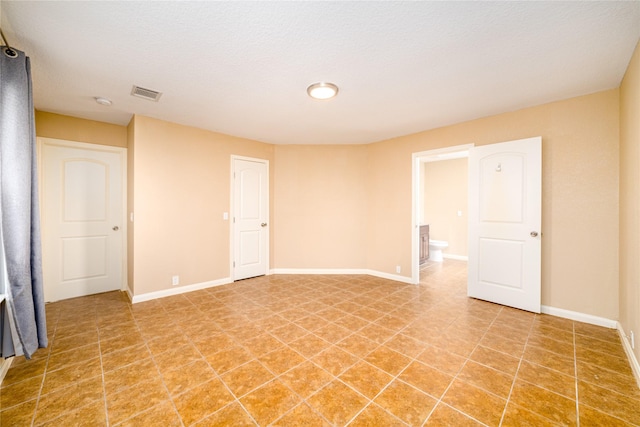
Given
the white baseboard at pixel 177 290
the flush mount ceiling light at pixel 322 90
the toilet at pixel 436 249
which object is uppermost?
the flush mount ceiling light at pixel 322 90

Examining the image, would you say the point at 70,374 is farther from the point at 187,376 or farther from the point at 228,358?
the point at 228,358

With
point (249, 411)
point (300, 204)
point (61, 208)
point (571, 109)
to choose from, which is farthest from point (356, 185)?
point (61, 208)

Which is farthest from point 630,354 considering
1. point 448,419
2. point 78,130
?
point 78,130

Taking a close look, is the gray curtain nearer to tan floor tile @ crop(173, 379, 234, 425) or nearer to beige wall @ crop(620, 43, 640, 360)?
tan floor tile @ crop(173, 379, 234, 425)

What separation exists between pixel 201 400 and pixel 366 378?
1145mm

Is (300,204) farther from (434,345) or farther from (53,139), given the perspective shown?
(53,139)

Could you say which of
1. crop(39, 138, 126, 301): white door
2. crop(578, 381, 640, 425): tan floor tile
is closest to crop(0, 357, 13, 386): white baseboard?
crop(39, 138, 126, 301): white door

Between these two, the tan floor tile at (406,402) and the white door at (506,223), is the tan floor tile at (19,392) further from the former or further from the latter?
the white door at (506,223)

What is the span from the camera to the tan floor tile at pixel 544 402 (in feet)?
5.13

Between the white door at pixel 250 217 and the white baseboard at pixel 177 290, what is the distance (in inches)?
10.8

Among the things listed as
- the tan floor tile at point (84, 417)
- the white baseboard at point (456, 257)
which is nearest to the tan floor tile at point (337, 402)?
the tan floor tile at point (84, 417)

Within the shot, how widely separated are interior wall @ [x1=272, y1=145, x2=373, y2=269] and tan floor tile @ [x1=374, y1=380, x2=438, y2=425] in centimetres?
320

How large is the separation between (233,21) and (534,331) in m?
3.84

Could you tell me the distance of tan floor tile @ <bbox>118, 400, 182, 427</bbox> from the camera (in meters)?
1.51
